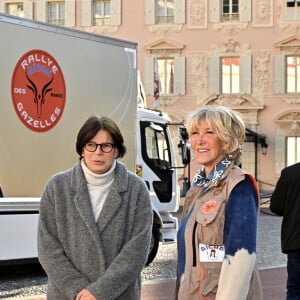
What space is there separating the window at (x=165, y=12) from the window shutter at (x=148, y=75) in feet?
5.46

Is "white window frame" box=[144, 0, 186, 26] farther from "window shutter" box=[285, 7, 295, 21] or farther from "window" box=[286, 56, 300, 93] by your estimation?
"window" box=[286, 56, 300, 93]

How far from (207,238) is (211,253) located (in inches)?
2.4

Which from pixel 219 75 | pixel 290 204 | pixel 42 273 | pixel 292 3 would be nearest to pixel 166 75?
pixel 219 75

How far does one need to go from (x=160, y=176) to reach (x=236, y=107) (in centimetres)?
1896

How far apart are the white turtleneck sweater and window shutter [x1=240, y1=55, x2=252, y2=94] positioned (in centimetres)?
2662

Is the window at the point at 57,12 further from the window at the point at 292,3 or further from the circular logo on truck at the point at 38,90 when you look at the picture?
the circular logo on truck at the point at 38,90

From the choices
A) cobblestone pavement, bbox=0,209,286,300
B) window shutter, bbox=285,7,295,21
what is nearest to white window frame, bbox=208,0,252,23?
window shutter, bbox=285,7,295,21

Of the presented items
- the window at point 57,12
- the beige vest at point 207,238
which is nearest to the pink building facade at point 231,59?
the window at point 57,12

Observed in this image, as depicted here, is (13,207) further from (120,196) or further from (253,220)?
(253,220)

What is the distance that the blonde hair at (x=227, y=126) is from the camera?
3.08m

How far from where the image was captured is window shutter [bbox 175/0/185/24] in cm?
3045

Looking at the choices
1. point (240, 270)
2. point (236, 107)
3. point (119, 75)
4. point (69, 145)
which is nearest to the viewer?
point (240, 270)

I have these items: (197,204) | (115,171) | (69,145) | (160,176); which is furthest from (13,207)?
(197,204)

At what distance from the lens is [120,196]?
357cm
